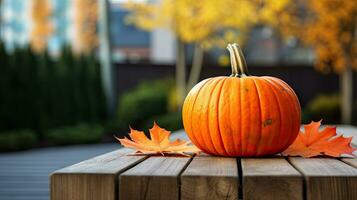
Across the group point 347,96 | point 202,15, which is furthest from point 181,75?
point 347,96

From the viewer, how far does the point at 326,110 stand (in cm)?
1374

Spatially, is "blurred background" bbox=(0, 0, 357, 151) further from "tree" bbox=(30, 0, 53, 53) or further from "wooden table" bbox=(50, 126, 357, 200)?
"tree" bbox=(30, 0, 53, 53)

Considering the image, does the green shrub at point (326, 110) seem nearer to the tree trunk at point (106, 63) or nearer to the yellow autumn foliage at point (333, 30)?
the yellow autumn foliage at point (333, 30)

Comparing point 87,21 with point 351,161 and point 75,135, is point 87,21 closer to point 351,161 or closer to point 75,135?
point 75,135

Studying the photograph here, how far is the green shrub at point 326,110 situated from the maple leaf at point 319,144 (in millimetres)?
11752

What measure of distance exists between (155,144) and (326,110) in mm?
12226

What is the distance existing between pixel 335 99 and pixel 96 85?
5674 mm

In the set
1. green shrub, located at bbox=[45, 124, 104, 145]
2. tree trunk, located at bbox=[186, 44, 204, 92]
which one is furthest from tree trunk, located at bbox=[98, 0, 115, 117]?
tree trunk, located at bbox=[186, 44, 204, 92]

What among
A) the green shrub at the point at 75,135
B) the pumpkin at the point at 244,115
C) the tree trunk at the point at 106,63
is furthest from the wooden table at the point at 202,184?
the tree trunk at the point at 106,63

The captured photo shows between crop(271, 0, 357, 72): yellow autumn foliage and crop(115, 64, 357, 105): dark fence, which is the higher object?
crop(271, 0, 357, 72): yellow autumn foliage

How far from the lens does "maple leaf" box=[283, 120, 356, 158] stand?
6.16ft

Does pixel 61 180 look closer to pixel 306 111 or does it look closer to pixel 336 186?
pixel 336 186

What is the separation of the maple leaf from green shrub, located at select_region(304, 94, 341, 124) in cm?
1175

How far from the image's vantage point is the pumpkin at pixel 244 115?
6.09ft
